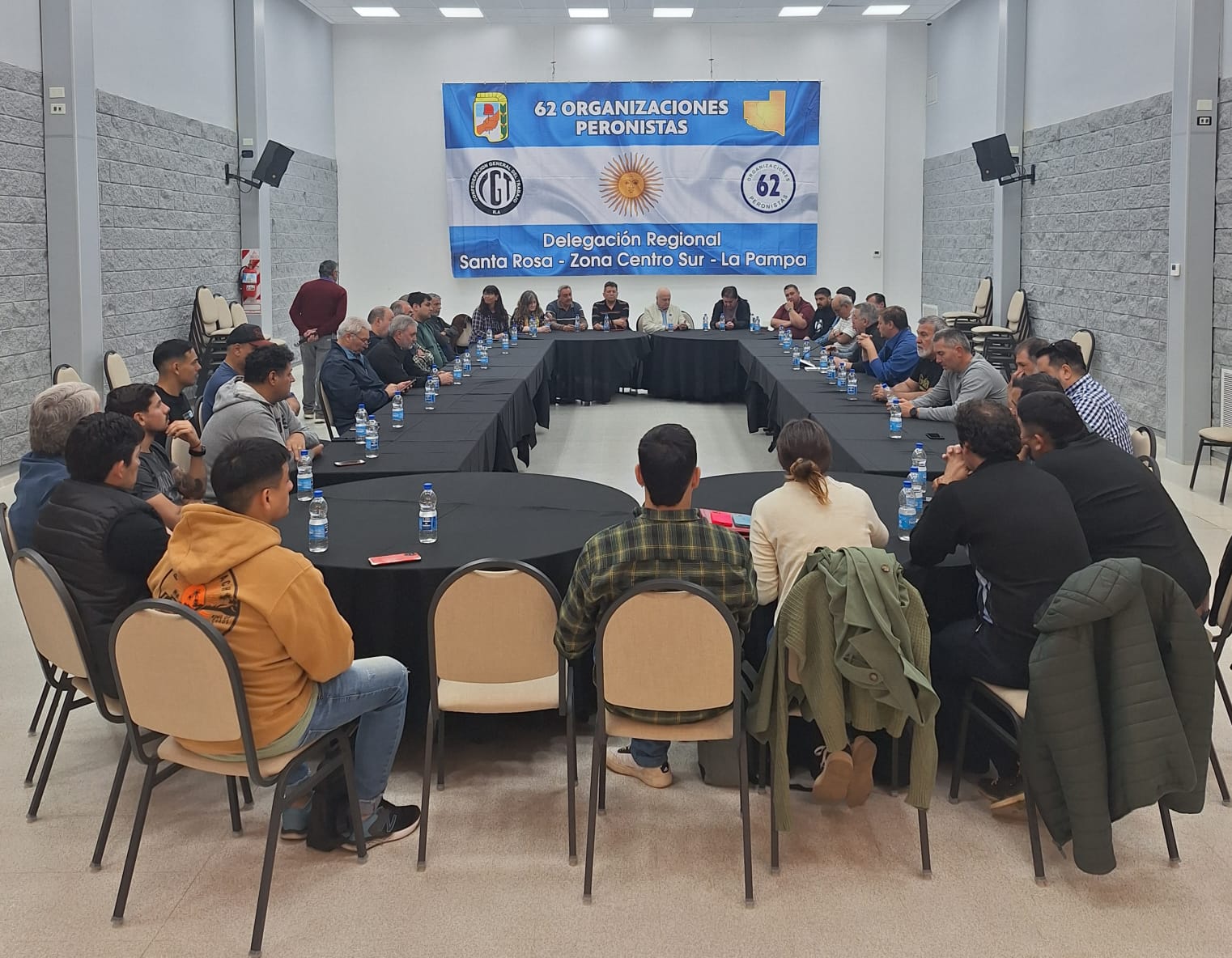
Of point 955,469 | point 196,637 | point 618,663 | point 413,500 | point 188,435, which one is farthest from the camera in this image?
point 188,435

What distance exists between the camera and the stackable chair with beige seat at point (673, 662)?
252cm

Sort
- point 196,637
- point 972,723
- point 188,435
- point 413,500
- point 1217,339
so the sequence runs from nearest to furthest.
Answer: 1. point 196,637
2. point 972,723
3. point 413,500
4. point 188,435
5. point 1217,339

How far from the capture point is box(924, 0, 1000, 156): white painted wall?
12.1 metres

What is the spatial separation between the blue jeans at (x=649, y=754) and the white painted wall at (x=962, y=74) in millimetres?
10229

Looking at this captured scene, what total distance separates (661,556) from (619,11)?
11929 millimetres

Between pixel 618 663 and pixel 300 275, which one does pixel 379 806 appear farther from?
pixel 300 275

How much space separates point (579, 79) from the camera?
14.2 meters

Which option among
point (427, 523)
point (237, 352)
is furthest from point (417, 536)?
point (237, 352)

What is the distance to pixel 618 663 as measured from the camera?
102 inches

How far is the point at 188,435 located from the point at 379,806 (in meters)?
2.21

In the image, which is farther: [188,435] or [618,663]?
[188,435]

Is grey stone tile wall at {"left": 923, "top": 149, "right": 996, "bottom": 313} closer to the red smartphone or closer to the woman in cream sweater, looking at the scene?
the woman in cream sweater

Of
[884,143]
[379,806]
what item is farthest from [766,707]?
[884,143]

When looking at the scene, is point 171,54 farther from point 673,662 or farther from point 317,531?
point 673,662
